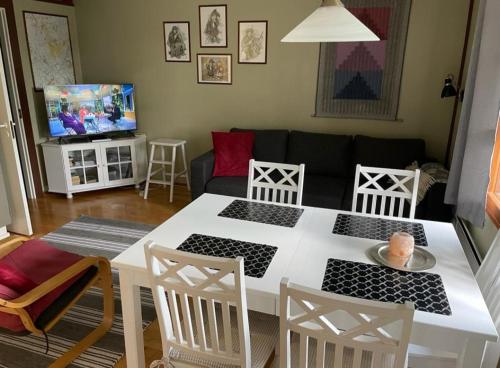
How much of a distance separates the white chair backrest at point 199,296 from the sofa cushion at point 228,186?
202 cm

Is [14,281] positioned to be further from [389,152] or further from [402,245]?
[389,152]

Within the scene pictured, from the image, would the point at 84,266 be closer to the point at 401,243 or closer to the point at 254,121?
the point at 401,243

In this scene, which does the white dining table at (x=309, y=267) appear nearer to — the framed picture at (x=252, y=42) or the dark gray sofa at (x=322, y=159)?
the dark gray sofa at (x=322, y=159)

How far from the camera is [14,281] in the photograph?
1.90 meters

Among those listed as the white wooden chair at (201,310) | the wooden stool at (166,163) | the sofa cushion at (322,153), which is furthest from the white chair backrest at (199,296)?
the wooden stool at (166,163)

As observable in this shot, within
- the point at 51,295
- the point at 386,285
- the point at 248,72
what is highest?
the point at 248,72

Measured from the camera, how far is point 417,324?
130 cm

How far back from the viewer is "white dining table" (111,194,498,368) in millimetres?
1294

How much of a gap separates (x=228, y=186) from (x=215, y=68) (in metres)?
1.55

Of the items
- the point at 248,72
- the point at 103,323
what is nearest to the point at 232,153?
the point at 248,72

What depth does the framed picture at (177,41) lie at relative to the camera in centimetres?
433

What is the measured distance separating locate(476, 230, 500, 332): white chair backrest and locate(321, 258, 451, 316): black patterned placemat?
33cm

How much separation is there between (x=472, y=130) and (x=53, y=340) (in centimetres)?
280

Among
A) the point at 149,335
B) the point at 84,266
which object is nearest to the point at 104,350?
the point at 149,335
